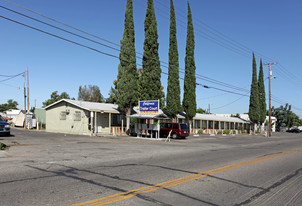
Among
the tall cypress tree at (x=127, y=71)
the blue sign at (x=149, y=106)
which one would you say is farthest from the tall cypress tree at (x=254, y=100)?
the blue sign at (x=149, y=106)

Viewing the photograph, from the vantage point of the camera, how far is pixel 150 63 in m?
31.7

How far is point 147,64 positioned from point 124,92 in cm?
442

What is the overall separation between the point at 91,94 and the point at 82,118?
44070 mm

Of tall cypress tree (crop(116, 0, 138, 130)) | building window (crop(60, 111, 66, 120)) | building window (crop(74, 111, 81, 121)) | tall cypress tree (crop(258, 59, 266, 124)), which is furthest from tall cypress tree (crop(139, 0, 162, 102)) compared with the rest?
tall cypress tree (crop(258, 59, 266, 124))

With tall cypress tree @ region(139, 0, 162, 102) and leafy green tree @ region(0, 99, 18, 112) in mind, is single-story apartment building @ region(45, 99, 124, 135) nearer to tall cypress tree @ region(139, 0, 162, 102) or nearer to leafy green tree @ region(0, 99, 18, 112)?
tall cypress tree @ region(139, 0, 162, 102)

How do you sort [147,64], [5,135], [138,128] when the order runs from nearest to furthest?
[5,135] < [138,128] < [147,64]

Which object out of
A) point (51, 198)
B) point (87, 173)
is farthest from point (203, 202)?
point (87, 173)

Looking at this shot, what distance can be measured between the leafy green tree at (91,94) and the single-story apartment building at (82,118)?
124 feet

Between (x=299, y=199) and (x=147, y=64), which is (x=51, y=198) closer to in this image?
(x=299, y=199)

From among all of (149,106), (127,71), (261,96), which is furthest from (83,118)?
(261,96)

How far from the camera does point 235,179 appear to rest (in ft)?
26.6

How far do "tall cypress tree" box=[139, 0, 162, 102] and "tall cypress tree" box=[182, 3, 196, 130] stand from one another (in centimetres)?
760

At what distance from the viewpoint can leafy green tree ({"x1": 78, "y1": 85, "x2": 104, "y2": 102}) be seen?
73.5m

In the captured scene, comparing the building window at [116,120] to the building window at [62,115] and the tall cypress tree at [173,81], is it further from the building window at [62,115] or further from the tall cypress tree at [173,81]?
the tall cypress tree at [173,81]
